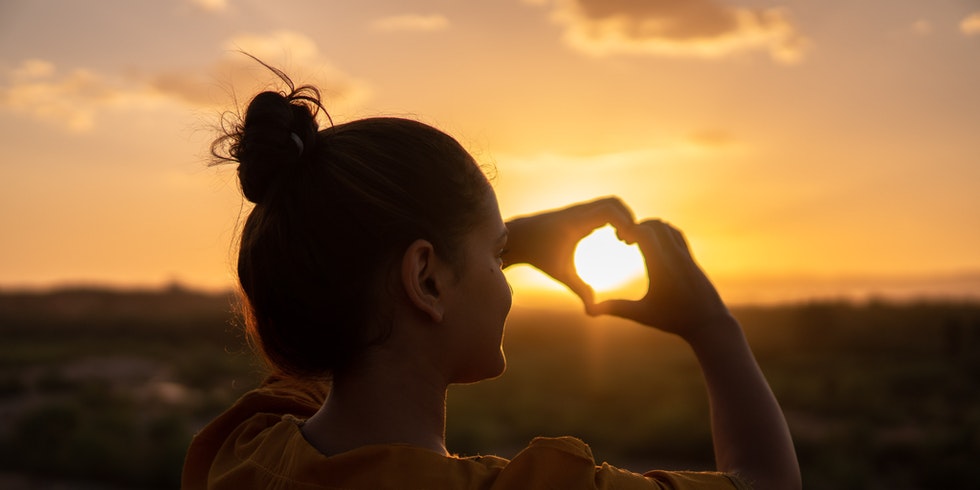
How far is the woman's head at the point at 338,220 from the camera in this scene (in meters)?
1.31

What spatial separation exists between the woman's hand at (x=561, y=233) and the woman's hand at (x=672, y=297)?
0.26 feet

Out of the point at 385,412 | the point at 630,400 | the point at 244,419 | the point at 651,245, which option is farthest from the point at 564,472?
the point at 630,400

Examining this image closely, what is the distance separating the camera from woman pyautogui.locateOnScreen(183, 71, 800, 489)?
1271 millimetres

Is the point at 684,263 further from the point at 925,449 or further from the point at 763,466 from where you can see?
the point at 925,449

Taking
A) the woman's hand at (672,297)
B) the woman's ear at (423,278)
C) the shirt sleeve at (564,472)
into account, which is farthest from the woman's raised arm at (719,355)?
the woman's ear at (423,278)

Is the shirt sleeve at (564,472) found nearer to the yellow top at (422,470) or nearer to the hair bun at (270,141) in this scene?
the yellow top at (422,470)

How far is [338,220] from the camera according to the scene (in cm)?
132

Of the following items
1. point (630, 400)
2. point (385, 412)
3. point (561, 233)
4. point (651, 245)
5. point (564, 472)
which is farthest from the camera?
point (630, 400)

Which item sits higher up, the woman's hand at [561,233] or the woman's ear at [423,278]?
the woman's hand at [561,233]

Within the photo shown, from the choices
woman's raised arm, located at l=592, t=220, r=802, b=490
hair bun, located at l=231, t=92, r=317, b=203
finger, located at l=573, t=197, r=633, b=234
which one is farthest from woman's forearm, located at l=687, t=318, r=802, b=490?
hair bun, located at l=231, t=92, r=317, b=203

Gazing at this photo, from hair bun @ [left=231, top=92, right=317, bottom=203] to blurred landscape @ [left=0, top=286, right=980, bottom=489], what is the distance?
0.44 meters

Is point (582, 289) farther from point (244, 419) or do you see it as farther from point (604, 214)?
point (244, 419)

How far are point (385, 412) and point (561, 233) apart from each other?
439mm

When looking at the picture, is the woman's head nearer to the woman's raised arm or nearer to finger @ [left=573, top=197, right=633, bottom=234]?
finger @ [left=573, top=197, right=633, bottom=234]
